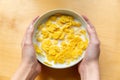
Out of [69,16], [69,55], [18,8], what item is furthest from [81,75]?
[18,8]

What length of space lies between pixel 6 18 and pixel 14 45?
0.12 meters

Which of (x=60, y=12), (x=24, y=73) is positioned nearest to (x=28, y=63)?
(x=24, y=73)

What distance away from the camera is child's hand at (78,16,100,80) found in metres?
0.98

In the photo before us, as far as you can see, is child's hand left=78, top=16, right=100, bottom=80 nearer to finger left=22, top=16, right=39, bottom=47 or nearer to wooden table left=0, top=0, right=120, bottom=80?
wooden table left=0, top=0, right=120, bottom=80

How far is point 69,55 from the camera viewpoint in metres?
0.98

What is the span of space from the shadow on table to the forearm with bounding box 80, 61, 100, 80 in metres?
0.03

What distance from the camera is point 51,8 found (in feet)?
3.49

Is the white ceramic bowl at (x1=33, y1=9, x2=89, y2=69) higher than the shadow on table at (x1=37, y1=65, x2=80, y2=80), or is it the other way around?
the white ceramic bowl at (x1=33, y1=9, x2=89, y2=69)

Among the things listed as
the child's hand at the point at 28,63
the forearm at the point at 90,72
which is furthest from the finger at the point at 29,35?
the forearm at the point at 90,72

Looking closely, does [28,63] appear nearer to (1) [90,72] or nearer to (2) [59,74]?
(2) [59,74]

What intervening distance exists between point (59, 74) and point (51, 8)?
25 cm

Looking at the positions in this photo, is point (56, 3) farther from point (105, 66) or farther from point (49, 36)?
point (105, 66)

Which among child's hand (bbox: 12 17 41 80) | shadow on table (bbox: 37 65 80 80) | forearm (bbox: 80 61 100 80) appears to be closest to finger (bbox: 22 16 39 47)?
child's hand (bbox: 12 17 41 80)

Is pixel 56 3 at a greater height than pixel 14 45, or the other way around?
pixel 56 3
